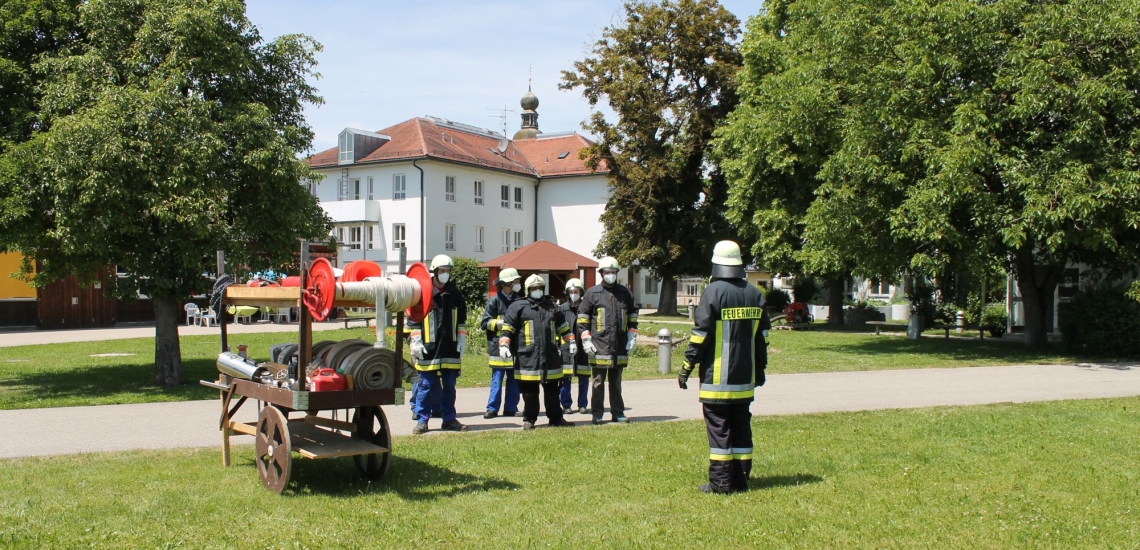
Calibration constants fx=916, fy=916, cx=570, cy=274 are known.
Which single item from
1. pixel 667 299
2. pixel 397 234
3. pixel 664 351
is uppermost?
pixel 397 234

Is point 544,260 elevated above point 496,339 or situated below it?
above

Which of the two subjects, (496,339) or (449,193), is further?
(449,193)

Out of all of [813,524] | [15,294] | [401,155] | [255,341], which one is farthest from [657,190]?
[813,524]

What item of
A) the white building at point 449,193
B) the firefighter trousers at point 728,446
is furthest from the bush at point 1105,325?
the white building at point 449,193

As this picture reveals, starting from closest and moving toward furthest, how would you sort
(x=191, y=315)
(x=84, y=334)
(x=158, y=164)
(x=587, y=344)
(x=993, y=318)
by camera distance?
(x=587, y=344) → (x=158, y=164) → (x=84, y=334) → (x=993, y=318) → (x=191, y=315)

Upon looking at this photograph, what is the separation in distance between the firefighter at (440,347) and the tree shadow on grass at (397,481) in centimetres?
172

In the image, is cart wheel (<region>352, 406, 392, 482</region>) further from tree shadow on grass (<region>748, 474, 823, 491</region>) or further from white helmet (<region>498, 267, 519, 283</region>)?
white helmet (<region>498, 267, 519, 283</region>)

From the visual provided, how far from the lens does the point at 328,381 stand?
6.97m

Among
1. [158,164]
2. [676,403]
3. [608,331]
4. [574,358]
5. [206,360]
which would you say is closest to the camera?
[608,331]

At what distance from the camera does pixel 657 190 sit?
40344 mm

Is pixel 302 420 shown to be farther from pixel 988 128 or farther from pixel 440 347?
pixel 988 128

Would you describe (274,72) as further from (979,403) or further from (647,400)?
(979,403)

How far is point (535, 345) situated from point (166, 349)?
7738mm

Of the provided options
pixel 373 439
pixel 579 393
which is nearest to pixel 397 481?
pixel 373 439
